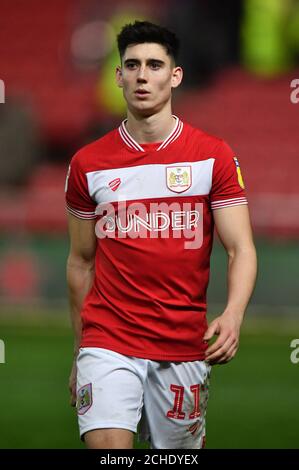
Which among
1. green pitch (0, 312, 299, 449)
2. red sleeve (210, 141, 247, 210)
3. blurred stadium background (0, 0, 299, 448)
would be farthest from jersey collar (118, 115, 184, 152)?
blurred stadium background (0, 0, 299, 448)

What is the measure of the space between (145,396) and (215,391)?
532 cm

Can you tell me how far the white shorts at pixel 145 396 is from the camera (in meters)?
5.67

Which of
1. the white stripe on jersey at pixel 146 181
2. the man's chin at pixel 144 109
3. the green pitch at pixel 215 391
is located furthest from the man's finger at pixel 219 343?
the green pitch at pixel 215 391

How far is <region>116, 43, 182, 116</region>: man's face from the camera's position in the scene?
581 centimetres

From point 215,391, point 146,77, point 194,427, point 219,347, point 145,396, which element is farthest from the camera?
point 215,391

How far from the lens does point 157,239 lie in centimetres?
586

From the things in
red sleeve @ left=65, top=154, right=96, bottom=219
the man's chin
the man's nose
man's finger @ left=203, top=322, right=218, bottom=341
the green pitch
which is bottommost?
the green pitch

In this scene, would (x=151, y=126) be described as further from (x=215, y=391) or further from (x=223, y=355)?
(x=215, y=391)

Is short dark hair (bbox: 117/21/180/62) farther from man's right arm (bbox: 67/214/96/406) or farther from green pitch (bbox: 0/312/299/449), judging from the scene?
green pitch (bbox: 0/312/299/449)

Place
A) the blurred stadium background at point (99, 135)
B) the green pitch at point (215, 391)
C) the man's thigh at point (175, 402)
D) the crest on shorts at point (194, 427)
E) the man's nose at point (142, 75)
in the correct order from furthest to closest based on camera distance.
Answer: the blurred stadium background at point (99, 135) < the green pitch at point (215, 391) < the crest on shorts at point (194, 427) < the man's thigh at point (175, 402) < the man's nose at point (142, 75)

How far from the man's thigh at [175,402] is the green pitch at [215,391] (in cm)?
238

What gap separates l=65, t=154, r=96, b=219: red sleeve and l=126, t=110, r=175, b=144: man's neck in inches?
12.6

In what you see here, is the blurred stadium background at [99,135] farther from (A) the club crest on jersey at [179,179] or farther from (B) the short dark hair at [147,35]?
(B) the short dark hair at [147,35]

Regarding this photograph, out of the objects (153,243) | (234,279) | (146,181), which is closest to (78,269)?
(153,243)
